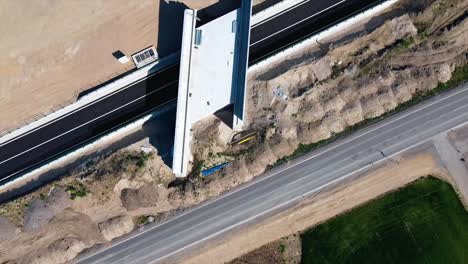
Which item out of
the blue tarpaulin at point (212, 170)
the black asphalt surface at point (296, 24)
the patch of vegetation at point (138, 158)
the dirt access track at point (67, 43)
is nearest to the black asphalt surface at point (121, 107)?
the black asphalt surface at point (296, 24)

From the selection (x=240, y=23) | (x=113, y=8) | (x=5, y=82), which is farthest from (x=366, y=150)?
(x=5, y=82)

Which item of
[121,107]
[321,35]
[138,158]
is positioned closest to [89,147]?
[121,107]

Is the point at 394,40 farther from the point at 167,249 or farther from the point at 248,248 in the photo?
the point at 167,249

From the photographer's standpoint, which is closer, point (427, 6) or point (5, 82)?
point (427, 6)

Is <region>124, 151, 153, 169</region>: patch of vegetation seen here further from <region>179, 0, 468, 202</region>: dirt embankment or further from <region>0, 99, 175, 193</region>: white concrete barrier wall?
<region>179, 0, 468, 202</region>: dirt embankment

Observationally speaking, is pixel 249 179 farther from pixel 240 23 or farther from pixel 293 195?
pixel 240 23

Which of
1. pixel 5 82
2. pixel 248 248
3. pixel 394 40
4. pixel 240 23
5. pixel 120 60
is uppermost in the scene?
pixel 5 82

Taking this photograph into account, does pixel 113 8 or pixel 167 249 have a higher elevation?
pixel 113 8
